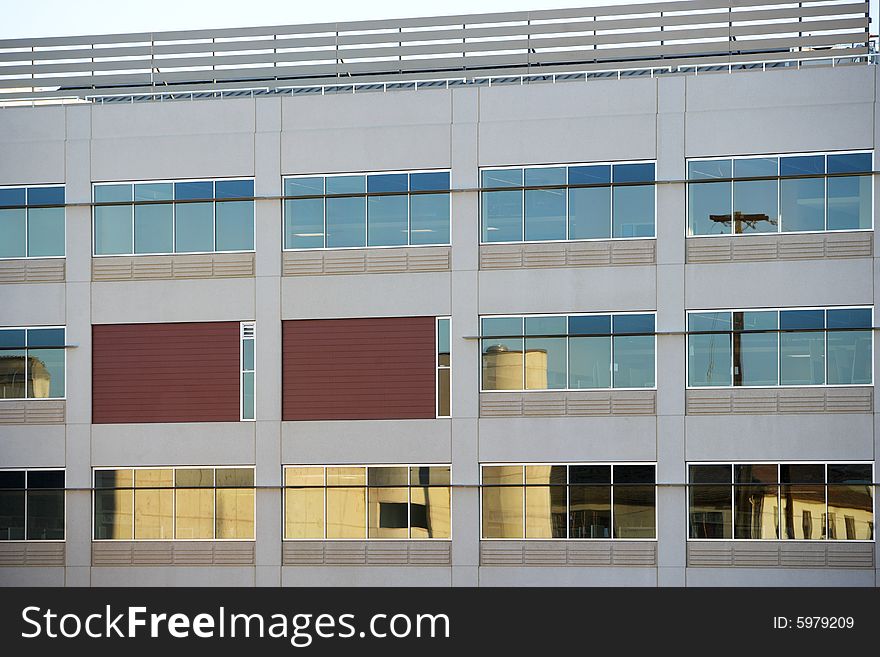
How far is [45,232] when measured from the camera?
32625mm

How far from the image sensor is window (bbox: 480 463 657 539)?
30.3m

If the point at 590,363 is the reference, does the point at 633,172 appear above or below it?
above

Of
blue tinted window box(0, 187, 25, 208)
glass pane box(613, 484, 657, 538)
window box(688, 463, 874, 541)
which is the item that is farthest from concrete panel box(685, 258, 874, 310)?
blue tinted window box(0, 187, 25, 208)

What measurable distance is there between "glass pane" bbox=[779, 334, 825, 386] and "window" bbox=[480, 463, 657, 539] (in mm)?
3687

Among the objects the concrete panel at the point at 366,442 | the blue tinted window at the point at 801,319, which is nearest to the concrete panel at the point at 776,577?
the blue tinted window at the point at 801,319

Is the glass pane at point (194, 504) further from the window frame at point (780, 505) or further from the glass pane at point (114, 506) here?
the window frame at point (780, 505)

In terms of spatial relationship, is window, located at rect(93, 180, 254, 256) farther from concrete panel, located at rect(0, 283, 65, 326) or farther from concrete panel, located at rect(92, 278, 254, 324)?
concrete panel, located at rect(0, 283, 65, 326)

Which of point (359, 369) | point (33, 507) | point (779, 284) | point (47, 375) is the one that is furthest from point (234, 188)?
point (779, 284)

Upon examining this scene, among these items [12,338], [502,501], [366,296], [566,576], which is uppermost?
[366,296]

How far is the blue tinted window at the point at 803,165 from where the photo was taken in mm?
30125

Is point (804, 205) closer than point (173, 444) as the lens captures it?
Yes

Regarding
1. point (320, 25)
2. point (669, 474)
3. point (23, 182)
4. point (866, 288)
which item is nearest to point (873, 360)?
point (866, 288)

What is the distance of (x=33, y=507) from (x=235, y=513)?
4.88 metres

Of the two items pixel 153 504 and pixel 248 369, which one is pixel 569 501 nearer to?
pixel 248 369
